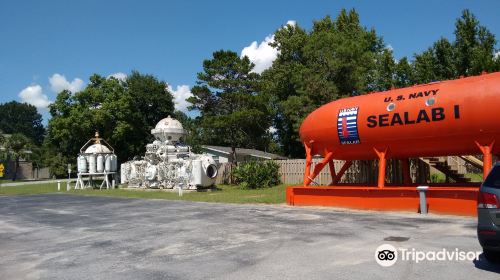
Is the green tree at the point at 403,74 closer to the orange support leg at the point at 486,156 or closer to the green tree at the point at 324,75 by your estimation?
the green tree at the point at 324,75

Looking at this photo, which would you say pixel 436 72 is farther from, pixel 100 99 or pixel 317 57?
pixel 100 99

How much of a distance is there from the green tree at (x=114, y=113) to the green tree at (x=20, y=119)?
296 feet

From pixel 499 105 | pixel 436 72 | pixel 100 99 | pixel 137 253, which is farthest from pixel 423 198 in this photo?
pixel 100 99

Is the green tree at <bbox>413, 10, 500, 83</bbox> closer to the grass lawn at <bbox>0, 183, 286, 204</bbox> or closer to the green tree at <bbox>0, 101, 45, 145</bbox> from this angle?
the grass lawn at <bbox>0, 183, 286, 204</bbox>

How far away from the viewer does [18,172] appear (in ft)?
265

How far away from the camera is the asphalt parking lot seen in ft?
24.2

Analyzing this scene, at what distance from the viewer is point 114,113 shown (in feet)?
152

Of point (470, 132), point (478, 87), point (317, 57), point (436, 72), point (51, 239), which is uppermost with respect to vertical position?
point (317, 57)

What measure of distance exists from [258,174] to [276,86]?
14.9 m

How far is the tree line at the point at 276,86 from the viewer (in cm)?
3288

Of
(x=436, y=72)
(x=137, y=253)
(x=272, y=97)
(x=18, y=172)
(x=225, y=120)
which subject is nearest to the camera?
(x=137, y=253)

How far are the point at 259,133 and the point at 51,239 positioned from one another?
3458 centimetres

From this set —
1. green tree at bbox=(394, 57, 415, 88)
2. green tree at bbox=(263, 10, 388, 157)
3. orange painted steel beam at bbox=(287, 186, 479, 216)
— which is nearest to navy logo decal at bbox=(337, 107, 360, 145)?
orange painted steel beam at bbox=(287, 186, 479, 216)

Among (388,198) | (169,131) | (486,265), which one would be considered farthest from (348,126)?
(169,131)
